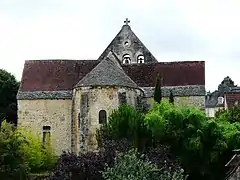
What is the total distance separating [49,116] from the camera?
2215 inches

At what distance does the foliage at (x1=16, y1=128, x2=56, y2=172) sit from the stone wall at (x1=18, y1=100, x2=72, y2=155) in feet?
4.42

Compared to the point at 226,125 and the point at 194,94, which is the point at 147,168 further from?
the point at 194,94

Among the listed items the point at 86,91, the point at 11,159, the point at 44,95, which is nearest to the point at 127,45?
the point at 44,95

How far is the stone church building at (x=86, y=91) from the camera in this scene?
51375 millimetres

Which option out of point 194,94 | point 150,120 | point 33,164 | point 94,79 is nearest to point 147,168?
point 150,120

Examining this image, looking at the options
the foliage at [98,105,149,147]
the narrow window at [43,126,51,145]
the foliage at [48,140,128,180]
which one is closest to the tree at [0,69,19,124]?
the narrow window at [43,126,51,145]

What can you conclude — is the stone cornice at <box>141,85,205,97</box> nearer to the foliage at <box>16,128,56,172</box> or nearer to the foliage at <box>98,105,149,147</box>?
the foliage at <box>16,128,56,172</box>

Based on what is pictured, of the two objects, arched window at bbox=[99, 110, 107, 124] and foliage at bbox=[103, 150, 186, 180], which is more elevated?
arched window at bbox=[99, 110, 107, 124]

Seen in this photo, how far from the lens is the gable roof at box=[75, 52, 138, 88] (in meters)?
51.5

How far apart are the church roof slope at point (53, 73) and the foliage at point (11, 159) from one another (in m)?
13.5

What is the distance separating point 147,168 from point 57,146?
30839mm

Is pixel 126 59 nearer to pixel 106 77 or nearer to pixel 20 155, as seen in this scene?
pixel 106 77

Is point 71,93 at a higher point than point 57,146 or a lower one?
higher

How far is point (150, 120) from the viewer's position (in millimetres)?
40531
